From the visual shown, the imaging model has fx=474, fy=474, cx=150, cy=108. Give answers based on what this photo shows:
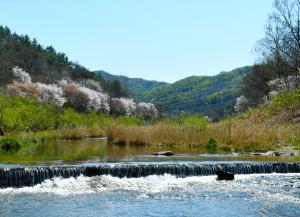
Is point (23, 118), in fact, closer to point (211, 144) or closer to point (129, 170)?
point (211, 144)

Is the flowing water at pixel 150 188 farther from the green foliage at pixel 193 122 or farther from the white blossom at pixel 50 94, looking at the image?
the white blossom at pixel 50 94

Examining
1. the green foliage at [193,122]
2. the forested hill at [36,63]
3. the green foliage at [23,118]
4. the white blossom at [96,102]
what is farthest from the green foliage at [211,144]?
the white blossom at [96,102]

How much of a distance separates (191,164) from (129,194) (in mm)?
5422

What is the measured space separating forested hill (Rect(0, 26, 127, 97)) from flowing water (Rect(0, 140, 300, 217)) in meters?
68.6

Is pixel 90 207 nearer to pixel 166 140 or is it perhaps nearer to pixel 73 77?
pixel 166 140

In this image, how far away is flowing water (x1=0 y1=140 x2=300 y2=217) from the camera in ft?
42.3

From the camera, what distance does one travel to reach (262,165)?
20875mm

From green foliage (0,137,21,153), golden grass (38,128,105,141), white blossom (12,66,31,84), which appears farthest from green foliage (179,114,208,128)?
white blossom (12,66,31,84)

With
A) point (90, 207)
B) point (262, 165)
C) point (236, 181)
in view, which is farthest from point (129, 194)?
point (262, 165)

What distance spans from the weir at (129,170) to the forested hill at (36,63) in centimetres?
6869

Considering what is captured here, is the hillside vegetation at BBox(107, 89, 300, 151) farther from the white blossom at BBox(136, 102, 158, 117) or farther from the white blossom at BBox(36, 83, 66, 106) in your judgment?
the white blossom at BBox(136, 102, 158, 117)

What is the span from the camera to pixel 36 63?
109m

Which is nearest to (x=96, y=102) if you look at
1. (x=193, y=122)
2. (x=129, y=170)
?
(x=193, y=122)

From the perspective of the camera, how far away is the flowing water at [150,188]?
42.3 feet
